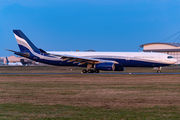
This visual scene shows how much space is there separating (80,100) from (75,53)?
29.9 meters

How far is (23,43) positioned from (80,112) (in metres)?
34.1

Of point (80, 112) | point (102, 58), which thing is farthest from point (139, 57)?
point (80, 112)

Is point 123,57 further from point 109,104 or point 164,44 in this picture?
point 164,44

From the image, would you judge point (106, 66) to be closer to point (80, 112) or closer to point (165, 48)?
point (80, 112)

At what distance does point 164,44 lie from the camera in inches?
3654

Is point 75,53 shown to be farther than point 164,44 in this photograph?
No

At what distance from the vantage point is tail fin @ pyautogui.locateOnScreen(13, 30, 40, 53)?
138ft

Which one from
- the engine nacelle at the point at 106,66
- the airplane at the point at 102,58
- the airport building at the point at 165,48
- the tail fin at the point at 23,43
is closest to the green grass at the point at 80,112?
the engine nacelle at the point at 106,66

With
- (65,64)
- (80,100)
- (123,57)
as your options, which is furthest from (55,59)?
(80,100)

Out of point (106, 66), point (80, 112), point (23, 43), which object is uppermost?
point (23, 43)

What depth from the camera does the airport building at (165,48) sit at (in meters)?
86.9

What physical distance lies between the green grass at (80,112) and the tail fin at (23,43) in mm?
31560

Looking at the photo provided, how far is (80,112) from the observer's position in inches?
395

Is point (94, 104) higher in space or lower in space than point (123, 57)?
lower
